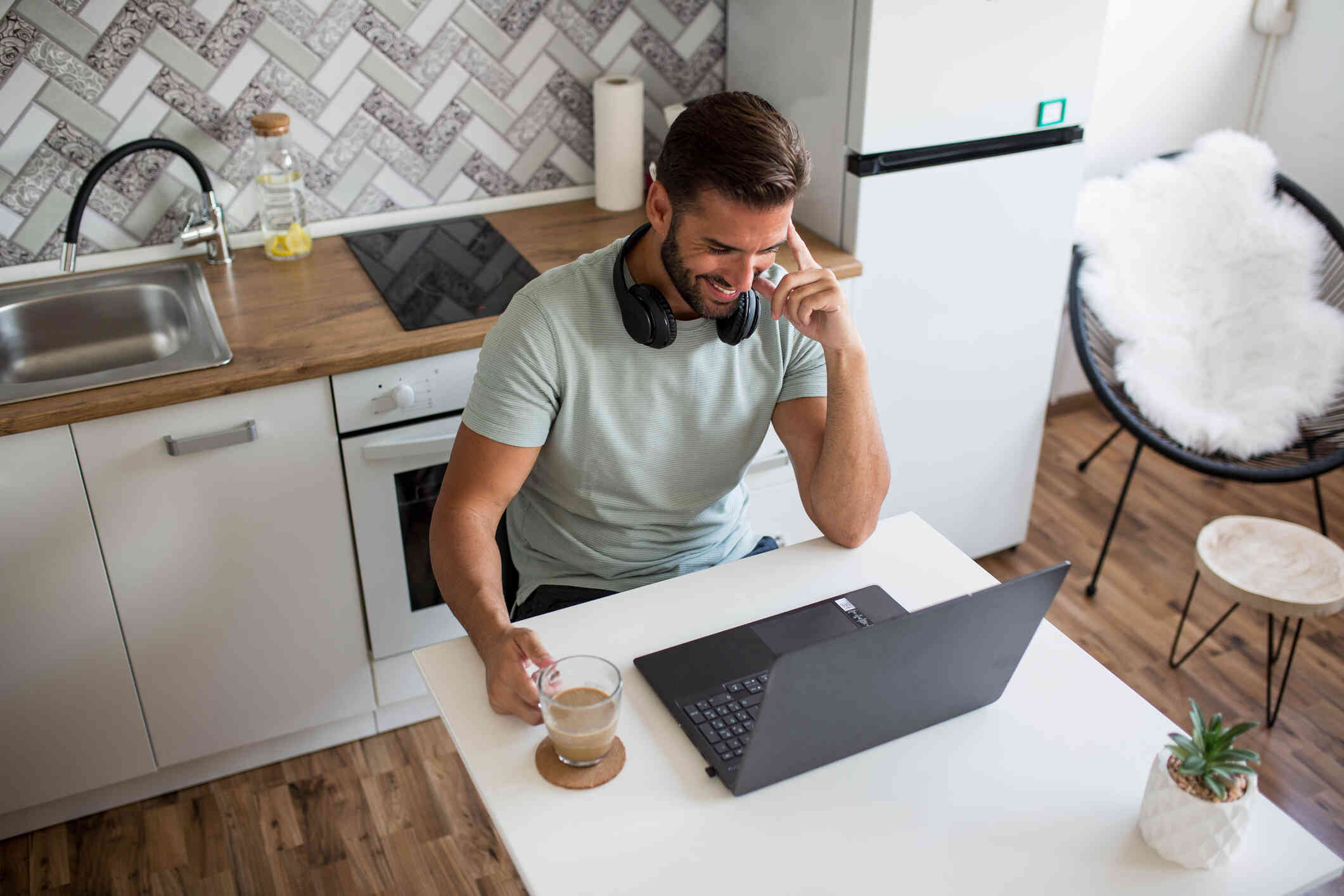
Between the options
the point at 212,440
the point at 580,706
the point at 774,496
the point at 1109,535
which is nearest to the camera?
the point at 580,706

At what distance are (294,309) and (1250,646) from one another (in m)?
2.20

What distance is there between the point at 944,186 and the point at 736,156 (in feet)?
3.44

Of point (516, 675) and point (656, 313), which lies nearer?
point (516, 675)

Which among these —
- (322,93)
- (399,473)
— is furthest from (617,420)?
(322,93)

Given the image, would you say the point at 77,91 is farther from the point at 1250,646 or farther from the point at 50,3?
the point at 1250,646

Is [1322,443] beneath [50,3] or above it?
beneath

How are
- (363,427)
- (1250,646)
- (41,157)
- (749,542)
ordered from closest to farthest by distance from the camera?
(749,542) < (363,427) < (41,157) < (1250,646)

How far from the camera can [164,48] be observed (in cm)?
222

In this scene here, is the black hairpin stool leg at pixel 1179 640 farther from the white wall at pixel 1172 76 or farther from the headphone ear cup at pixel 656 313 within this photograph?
the headphone ear cup at pixel 656 313

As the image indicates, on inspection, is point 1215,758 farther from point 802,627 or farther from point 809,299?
point 809,299

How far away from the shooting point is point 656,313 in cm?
→ 158

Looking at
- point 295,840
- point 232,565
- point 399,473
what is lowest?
point 295,840

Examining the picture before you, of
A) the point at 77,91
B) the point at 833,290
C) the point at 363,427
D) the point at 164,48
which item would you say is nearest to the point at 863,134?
the point at 833,290

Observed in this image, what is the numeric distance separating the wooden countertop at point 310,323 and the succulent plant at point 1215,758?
1.36 m
